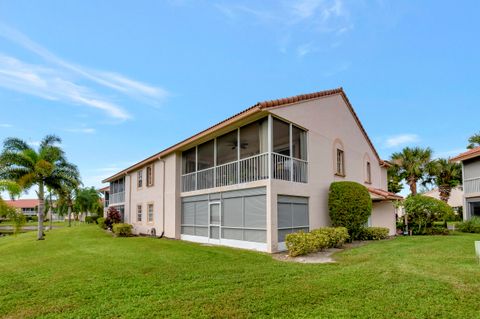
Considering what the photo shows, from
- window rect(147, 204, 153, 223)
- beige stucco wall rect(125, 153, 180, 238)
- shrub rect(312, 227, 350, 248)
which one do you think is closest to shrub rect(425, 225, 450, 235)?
shrub rect(312, 227, 350, 248)

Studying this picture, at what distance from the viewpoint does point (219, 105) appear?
69.1ft

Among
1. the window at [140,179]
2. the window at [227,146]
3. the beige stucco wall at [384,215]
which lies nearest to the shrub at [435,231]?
the beige stucco wall at [384,215]

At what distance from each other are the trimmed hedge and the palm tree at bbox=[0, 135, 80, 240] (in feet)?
53.5

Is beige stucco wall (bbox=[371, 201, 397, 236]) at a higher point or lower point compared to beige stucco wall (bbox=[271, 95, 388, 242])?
lower

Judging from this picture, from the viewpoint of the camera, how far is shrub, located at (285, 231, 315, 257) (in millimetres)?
→ 10109

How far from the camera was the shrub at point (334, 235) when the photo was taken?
1163cm

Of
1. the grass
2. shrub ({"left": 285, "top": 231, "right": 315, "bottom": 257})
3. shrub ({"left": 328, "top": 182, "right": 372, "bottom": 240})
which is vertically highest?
shrub ({"left": 328, "top": 182, "right": 372, "bottom": 240})

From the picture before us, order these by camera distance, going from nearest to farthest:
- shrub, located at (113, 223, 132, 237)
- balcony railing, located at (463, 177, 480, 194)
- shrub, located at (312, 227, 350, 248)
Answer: shrub, located at (312, 227, 350, 248), shrub, located at (113, 223, 132, 237), balcony railing, located at (463, 177, 480, 194)

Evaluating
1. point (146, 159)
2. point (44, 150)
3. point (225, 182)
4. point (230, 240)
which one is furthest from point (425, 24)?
point (44, 150)

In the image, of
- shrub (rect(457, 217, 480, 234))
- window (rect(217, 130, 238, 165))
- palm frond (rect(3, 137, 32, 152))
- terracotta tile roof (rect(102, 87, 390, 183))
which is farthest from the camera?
shrub (rect(457, 217, 480, 234))

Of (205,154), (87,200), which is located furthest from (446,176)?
(87,200)

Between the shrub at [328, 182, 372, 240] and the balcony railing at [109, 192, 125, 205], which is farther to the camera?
the balcony railing at [109, 192, 125, 205]

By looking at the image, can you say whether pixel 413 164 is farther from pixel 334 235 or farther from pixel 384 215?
pixel 334 235

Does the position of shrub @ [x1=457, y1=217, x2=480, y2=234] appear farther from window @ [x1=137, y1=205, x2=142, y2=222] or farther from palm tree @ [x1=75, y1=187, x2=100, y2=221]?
palm tree @ [x1=75, y1=187, x2=100, y2=221]
